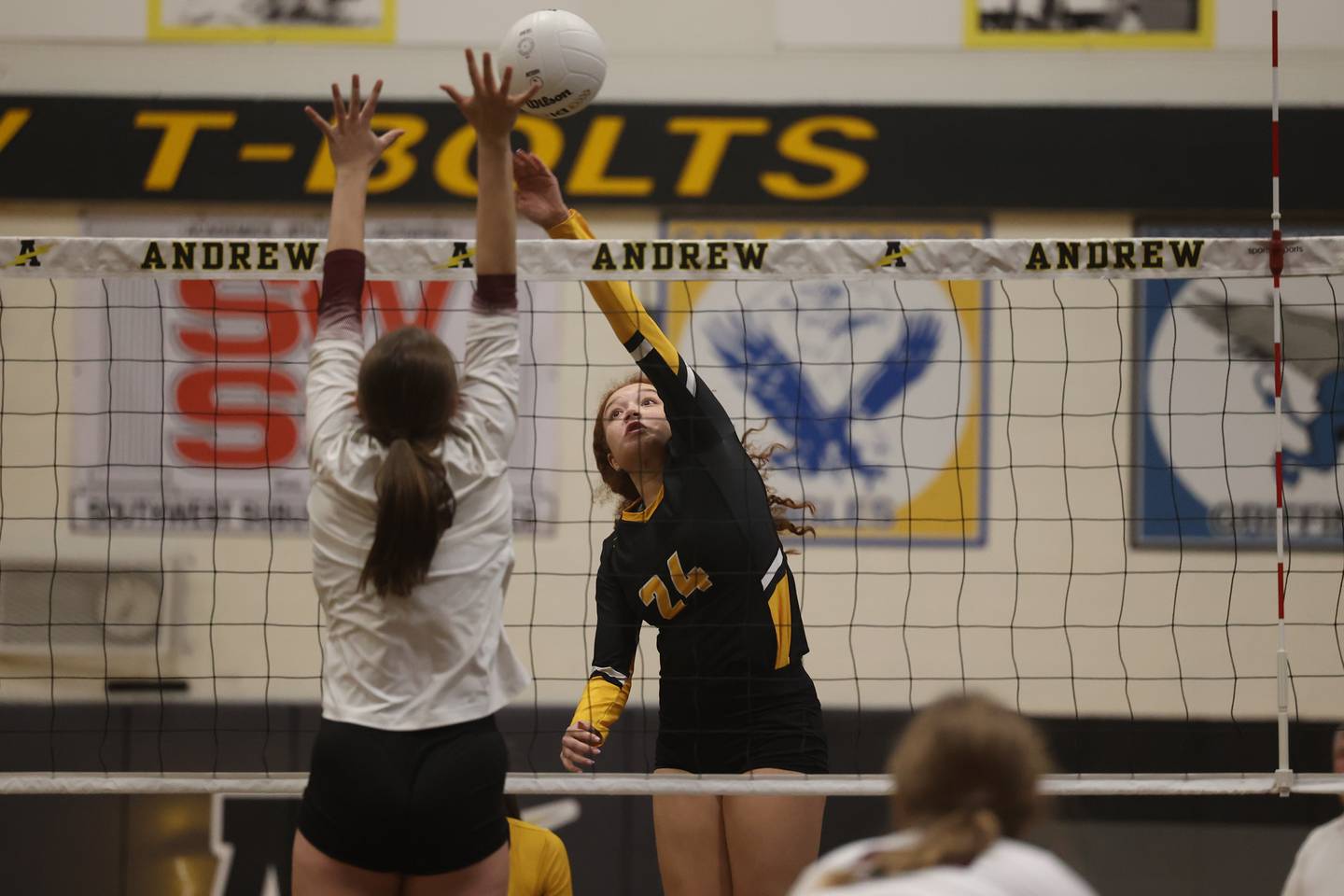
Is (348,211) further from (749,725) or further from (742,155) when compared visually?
(742,155)

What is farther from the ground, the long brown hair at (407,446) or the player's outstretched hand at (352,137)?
the player's outstretched hand at (352,137)

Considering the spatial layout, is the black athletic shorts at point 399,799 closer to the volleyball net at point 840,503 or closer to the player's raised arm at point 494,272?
the player's raised arm at point 494,272

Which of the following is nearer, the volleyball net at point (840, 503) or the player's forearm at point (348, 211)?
the player's forearm at point (348, 211)

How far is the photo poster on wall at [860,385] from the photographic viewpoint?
5688mm

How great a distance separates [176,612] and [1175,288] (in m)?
4.70

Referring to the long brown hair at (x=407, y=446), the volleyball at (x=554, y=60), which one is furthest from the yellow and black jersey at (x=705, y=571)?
the long brown hair at (x=407, y=446)

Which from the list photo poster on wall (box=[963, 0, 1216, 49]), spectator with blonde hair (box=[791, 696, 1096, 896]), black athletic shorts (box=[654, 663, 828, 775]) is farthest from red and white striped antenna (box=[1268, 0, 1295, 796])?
photo poster on wall (box=[963, 0, 1216, 49])

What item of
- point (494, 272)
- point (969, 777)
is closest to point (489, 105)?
point (494, 272)

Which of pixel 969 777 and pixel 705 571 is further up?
pixel 705 571

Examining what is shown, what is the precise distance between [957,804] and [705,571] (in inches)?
71.5

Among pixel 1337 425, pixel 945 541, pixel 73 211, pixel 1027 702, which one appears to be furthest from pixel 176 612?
pixel 1337 425

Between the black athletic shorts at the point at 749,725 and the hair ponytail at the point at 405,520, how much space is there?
4.58 feet

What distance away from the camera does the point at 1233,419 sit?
18.5ft

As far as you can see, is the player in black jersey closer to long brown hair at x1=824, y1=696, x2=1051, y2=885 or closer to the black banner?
long brown hair at x1=824, y1=696, x2=1051, y2=885
